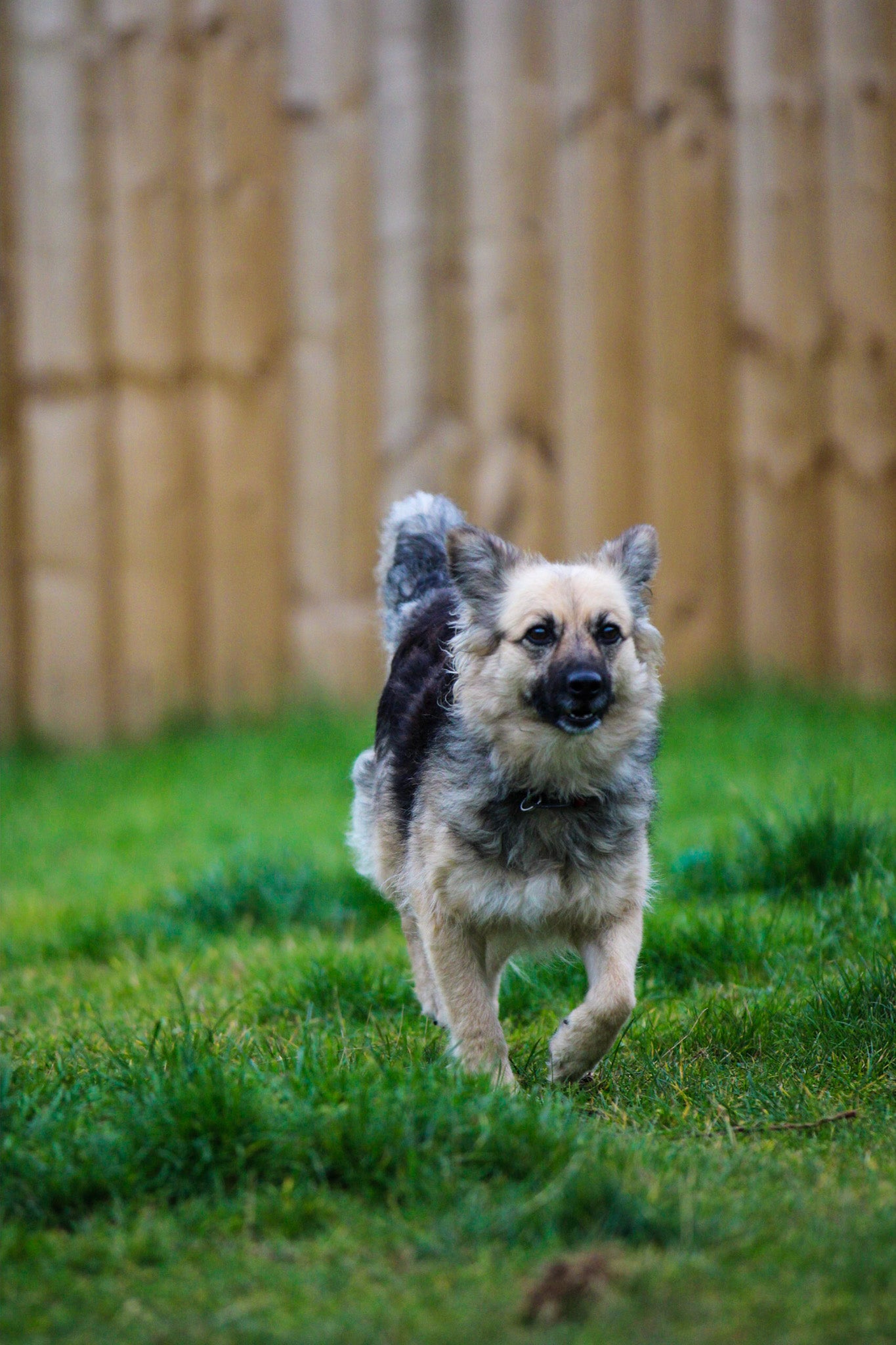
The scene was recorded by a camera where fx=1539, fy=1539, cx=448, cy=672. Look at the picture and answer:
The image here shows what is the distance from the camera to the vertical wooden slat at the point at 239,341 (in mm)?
6586

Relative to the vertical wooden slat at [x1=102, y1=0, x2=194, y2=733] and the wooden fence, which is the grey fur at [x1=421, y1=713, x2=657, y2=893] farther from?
the vertical wooden slat at [x1=102, y1=0, x2=194, y2=733]

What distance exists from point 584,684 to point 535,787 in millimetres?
251

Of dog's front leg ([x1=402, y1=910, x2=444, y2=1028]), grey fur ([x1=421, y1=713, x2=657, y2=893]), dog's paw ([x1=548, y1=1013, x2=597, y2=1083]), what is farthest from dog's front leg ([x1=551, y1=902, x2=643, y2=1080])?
dog's front leg ([x1=402, y1=910, x2=444, y2=1028])

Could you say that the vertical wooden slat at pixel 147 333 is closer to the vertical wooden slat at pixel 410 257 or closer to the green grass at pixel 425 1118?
the vertical wooden slat at pixel 410 257

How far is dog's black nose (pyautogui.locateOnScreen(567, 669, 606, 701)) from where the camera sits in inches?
125

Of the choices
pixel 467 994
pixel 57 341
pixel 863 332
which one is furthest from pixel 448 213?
pixel 467 994

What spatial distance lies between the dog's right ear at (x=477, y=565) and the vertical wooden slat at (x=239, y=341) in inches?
131

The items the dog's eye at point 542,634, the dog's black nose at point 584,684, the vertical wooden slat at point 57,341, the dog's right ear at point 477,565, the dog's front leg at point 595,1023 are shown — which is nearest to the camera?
the dog's front leg at point 595,1023

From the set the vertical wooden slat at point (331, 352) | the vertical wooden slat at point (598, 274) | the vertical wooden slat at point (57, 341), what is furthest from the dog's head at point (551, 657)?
the vertical wooden slat at point (57, 341)

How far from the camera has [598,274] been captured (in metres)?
6.55

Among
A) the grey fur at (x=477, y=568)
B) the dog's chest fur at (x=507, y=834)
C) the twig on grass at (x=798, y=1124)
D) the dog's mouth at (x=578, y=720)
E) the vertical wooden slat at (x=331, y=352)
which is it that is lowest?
the twig on grass at (x=798, y=1124)

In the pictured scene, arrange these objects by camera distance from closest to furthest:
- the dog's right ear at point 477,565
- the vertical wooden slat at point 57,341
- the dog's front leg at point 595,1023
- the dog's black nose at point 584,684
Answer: the dog's front leg at point 595,1023
the dog's black nose at point 584,684
the dog's right ear at point 477,565
the vertical wooden slat at point 57,341

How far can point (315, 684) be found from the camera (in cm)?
673

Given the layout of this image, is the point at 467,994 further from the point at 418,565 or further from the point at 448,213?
the point at 448,213
